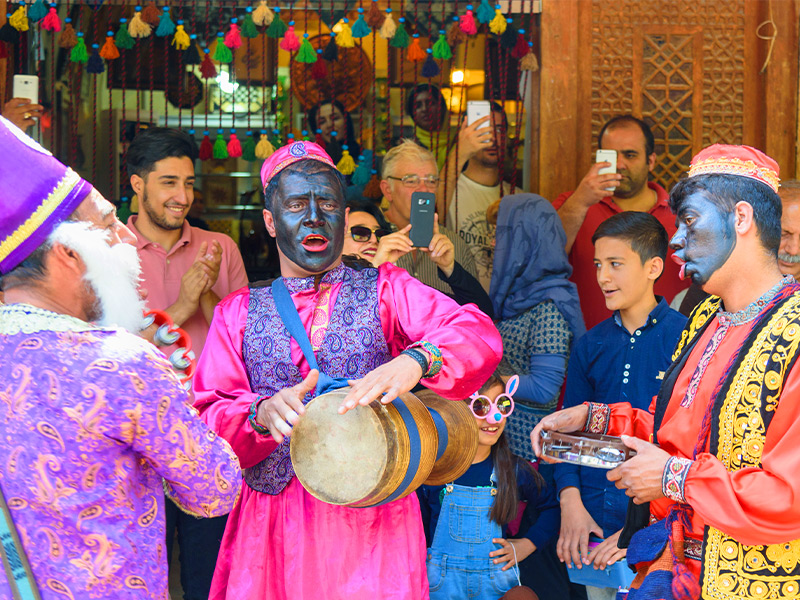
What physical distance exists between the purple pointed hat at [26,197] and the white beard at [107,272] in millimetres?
36

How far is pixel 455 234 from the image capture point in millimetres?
4152

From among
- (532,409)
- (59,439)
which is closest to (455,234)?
(532,409)

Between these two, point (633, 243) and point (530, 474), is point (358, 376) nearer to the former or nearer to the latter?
point (530, 474)

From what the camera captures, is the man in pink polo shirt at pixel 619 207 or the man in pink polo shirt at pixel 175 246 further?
the man in pink polo shirt at pixel 619 207

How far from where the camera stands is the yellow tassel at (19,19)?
4.21m

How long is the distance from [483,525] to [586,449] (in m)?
1.05

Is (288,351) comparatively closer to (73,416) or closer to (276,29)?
(73,416)

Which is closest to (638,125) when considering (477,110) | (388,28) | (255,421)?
(477,110)

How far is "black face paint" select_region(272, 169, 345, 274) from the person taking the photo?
242cm

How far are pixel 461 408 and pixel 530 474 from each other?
3.09 feet

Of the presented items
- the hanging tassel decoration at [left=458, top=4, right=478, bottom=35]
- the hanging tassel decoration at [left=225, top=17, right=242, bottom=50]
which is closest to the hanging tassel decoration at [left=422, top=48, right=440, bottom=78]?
the hanging tassel decoration at [left=458, top=4, right=478, bottom=35]

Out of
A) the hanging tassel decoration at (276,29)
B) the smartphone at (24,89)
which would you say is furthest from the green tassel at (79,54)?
the hanging tassel decoration at (276,29)

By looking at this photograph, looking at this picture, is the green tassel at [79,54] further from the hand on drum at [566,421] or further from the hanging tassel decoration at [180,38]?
the hand on drum at [566,421]

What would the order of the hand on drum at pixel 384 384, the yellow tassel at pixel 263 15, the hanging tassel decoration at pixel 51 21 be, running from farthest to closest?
the yellow tassel at pixel 263 15
the hanging tassel decoration at pixel 51 21
the hand on drum at pixel 384 384
